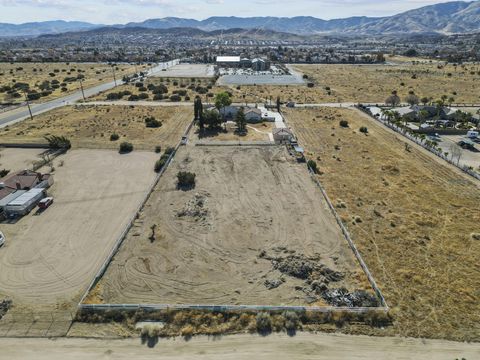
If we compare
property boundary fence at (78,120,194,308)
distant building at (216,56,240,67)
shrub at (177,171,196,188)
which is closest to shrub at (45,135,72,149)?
property boundary fence at (78,120,194,308)

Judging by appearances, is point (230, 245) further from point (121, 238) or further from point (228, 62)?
point (228, 62)

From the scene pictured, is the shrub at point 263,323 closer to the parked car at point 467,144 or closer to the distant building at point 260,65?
the parked car at point 467,144

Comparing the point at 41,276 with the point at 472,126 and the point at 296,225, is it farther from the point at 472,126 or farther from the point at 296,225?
the point at 472,126

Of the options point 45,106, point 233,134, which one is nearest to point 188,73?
point 45,106

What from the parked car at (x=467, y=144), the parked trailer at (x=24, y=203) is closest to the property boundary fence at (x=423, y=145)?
the parked car at (x=467, y=144)

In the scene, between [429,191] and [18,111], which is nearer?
[429,191]

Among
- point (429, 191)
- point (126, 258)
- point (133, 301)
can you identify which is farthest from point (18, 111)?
point (429, 191)

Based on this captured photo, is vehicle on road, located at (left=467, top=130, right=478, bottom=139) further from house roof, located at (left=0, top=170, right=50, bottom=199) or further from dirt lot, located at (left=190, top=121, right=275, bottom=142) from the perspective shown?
house roof, located at (left=0, top=170, right=50, bottom=199)
